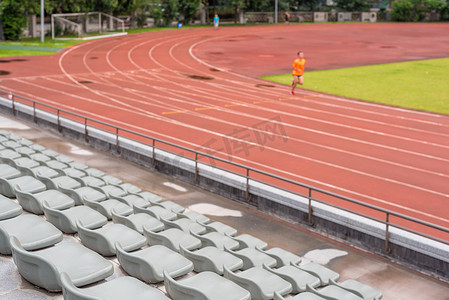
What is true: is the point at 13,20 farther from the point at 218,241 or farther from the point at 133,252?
the point at 133,252

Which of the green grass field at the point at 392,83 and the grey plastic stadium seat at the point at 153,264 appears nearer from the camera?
the grey plastic stadium seat at the point at 153,264

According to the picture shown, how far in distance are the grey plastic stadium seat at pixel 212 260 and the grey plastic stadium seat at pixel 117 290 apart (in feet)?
4.55

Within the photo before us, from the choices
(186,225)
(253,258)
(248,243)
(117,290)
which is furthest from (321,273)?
(117,290)

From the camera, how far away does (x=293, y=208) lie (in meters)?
11.8

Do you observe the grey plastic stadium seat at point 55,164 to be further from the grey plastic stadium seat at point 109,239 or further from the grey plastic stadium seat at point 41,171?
the grey plastic stadium seat at point 109,239

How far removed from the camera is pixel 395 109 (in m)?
25.9

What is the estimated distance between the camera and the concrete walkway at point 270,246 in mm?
7156

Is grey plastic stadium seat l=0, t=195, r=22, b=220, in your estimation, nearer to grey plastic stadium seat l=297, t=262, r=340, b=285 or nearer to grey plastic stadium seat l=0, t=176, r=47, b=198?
grey plastic stadium seat l=0, t=176, r=47, b=198

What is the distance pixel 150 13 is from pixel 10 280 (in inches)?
2430

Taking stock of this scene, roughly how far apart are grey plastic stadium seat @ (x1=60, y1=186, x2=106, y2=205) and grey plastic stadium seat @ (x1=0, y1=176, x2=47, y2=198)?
1.32 ft

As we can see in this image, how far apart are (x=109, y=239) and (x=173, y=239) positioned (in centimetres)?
95

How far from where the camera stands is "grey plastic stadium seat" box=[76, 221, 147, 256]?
763 centimetres

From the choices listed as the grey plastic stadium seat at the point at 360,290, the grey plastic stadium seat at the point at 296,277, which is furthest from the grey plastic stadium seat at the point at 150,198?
the grey plastic stadium seat at the point at 360,290

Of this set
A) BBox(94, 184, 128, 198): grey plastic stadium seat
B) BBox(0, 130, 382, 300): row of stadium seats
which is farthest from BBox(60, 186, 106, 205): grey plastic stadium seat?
BBox(94, 184, 128, 198): grey plastic stadium seat
